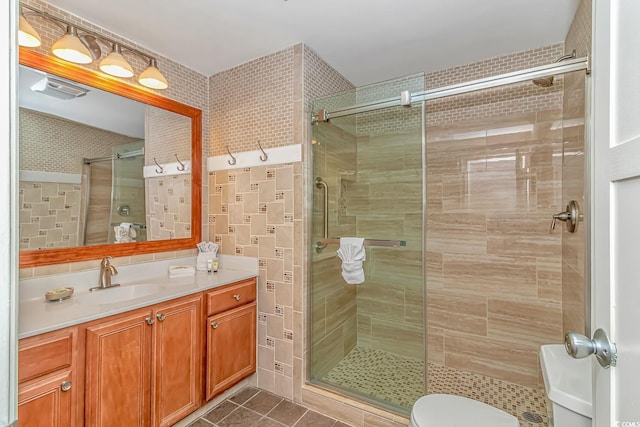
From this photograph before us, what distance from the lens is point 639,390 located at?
1.57 ft

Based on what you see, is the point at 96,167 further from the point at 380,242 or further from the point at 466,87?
the point at 466,87

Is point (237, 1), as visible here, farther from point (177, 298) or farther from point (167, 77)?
point (177, 298)

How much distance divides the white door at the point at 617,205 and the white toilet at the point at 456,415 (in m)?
0.70

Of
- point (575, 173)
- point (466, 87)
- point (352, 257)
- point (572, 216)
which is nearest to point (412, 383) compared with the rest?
point (352, 257)

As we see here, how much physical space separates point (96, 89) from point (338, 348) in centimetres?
248

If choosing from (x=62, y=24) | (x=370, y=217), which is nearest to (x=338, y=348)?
(x=370, y=217)

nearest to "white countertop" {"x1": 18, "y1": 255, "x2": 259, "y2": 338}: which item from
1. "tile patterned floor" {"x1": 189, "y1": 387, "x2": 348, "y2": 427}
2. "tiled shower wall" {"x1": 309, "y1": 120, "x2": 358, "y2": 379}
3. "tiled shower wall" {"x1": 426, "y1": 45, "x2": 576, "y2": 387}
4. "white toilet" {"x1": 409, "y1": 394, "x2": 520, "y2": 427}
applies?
"tiled shower wall" {"x1": 309, "y1": 120, "x2": 358, "y2": 379}

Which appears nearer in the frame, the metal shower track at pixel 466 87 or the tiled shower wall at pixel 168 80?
the metal shower track at pixel 466 87

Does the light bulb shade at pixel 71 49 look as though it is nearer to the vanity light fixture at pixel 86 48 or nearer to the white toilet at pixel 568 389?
the vanity light fixture at pixel 86 48

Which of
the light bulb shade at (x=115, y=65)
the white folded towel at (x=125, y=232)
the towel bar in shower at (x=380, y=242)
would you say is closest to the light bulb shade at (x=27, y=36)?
the light bulb shade at (x=115, y=65)

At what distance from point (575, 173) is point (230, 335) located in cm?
236

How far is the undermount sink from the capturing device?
5.38ft

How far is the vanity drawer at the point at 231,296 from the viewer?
1843 millimetres

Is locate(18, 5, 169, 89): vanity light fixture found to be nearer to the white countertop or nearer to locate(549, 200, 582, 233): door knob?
the white countertop
